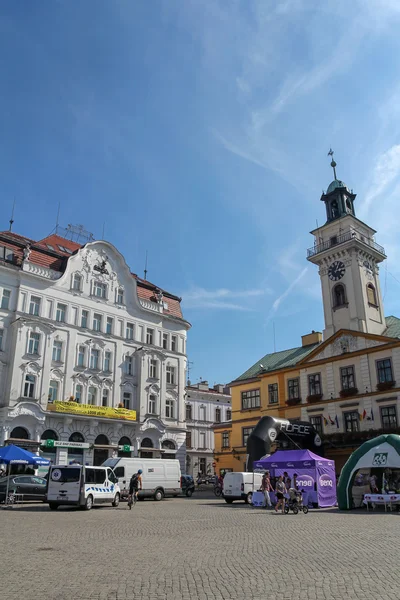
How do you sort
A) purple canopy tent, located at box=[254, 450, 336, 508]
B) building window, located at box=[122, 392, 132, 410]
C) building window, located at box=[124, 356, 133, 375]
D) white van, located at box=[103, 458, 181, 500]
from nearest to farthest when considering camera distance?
purple canopy tent, located at box=[254, 450, 336, 508], white van, located at box=[103, 458, 181, 500], building window, located at box=[122, 392, 132, 410], building window, located at box=[124, 356, 133, 375]

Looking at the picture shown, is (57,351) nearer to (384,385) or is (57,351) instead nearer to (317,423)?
(317,423)

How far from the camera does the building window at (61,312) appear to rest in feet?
136

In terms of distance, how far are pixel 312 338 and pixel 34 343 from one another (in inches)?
1055

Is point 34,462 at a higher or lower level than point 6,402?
lower

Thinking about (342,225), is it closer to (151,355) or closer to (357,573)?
(151,355)

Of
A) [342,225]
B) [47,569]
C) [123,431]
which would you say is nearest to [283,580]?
[47,569]

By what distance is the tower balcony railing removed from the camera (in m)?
48.3

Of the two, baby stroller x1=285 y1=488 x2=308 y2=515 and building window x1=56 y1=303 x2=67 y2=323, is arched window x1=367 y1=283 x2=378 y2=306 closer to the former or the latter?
building window x1=56 y1=303 x2=67 y2=323

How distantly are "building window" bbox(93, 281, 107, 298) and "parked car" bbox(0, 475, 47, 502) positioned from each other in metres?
19.9

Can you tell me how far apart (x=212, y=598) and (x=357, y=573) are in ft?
9.96

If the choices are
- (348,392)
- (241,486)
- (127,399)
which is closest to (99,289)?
(127,399)

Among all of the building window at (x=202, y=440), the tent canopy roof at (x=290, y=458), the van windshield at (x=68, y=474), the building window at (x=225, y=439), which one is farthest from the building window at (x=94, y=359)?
the building window at (x=202, y=440)

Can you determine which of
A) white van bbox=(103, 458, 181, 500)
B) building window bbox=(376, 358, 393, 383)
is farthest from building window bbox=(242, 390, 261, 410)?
white van bbox=(103, 458, 181, 500)

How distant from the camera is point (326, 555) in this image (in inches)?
418
